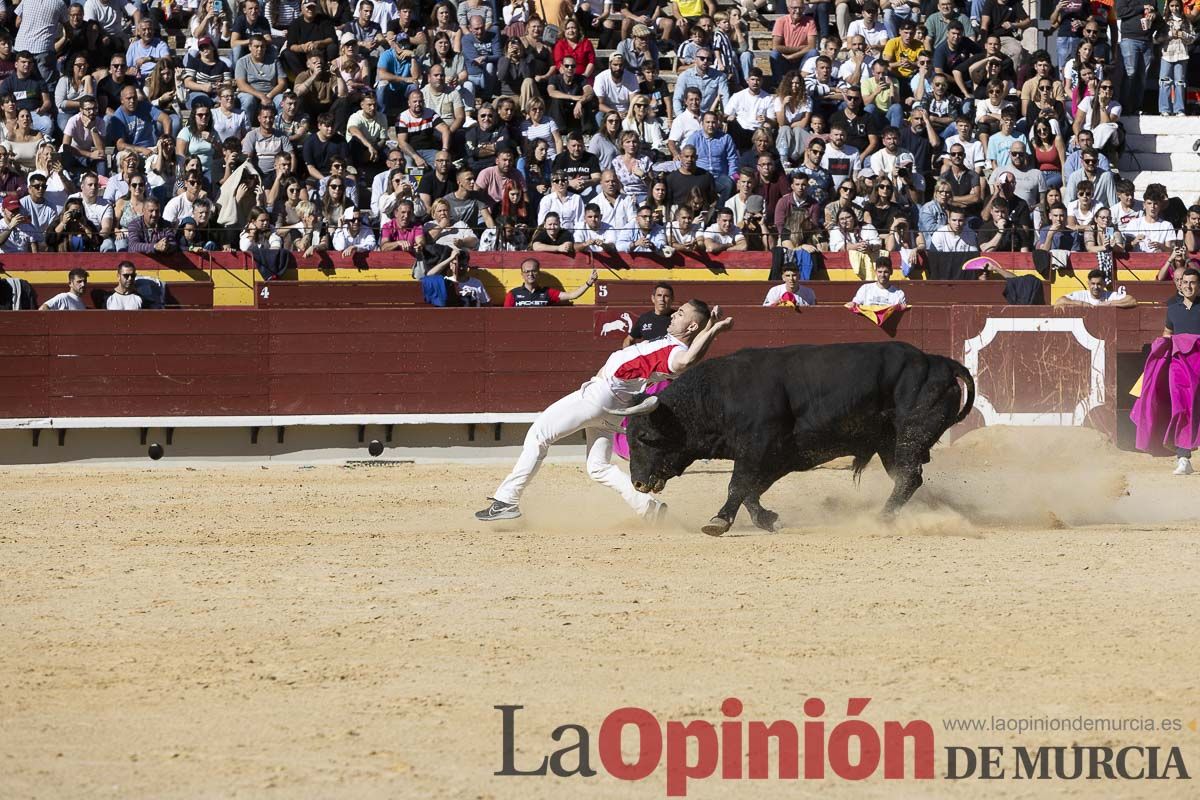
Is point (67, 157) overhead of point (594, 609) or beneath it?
overhead

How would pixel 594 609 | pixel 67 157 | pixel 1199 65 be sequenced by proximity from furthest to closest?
pixel 1199 65, pixel 67 157, pixel 594 609

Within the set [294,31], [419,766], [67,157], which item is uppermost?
[294,31]

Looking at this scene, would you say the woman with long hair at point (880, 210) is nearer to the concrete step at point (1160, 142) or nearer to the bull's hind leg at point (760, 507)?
the concrete step at point (1160, 142)

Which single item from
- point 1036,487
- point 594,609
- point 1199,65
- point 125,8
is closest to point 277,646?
point 594,609

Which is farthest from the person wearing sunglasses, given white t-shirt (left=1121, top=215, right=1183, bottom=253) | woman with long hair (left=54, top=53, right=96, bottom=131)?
woman with long hair (left=54, top=53, right=96, bottom=131)

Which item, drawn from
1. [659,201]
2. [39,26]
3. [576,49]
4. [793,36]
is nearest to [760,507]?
[659,201]

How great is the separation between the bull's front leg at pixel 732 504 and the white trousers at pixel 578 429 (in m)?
0.37

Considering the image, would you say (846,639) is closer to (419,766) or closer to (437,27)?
(419,766)

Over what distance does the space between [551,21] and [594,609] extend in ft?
36.0

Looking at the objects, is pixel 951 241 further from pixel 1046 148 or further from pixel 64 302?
pixel 64 302

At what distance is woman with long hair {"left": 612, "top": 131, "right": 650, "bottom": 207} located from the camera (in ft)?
45.1

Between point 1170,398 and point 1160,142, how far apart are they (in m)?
5.68

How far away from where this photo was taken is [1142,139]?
1652 cm

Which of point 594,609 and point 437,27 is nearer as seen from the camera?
point 594,609
